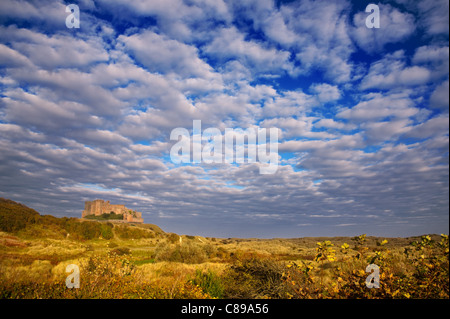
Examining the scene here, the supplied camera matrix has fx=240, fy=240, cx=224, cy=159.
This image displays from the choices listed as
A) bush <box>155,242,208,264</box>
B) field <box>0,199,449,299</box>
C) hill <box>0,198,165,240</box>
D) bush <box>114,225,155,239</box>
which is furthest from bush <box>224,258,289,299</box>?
bush <box>114,225,155,239</box>

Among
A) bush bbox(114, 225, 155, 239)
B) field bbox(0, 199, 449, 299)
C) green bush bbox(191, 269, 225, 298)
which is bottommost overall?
bush bbox(114, 225, 155, 239)

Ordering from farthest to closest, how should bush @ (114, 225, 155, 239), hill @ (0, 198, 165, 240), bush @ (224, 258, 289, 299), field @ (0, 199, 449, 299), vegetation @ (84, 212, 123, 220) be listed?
vegetation @ (84, 212, 123, 220)
bush @ (114, 225, 155, 239)
hill @ (0, 198, 165, 240)
bush @ (224, 258, 289, 299)
field @ (0, 199, 449, 299)

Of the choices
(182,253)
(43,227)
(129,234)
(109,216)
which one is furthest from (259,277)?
(109,216)

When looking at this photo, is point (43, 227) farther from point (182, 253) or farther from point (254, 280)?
point (254, 280)

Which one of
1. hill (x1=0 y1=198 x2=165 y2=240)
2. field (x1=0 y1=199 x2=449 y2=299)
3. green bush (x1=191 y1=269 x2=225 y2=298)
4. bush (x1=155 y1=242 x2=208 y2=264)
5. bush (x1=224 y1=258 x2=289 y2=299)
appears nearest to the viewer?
field (x1=0 y1=199 x2=449 y2=299)

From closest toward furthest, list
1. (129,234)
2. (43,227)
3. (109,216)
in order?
1. (43,227)
2. (129,234)
3. (109,216)

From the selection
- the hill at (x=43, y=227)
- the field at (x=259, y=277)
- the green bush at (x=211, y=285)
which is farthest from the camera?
the hill at (x=43, y=227)

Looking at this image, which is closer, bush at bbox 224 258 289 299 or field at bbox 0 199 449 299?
field at bbox 0 199 449 299

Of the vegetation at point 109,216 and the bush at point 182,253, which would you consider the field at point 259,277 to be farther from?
the vegetation at point 109,216

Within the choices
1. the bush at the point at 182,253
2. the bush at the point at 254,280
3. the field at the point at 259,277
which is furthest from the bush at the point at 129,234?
the bush at the point at 254,280

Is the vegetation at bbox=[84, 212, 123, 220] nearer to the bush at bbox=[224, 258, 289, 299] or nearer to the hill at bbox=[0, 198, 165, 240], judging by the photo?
the hill at bbox=[0, 198, 165, 240]
